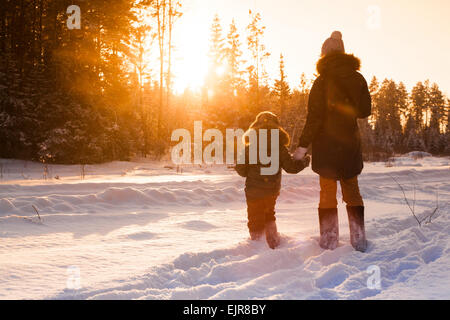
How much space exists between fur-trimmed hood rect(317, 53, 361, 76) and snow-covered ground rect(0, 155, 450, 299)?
1.90 metres

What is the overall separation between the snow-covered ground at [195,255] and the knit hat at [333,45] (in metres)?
2.15

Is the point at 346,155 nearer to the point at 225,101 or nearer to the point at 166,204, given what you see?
the point at 166,204

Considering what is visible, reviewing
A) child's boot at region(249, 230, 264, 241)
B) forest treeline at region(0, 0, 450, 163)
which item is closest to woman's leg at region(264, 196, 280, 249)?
child's boot at region(249, 230, 264, 241)

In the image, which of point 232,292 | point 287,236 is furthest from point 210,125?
point 232,292

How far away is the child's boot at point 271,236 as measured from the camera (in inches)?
146

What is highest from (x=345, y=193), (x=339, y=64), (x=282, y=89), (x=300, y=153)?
(x=282, y=89)

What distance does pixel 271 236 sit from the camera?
3.75 meters

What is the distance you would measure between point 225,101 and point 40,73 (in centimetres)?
1097

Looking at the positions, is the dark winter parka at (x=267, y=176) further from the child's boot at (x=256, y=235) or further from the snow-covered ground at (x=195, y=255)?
the snow-covered ground at (x=195, y=255)

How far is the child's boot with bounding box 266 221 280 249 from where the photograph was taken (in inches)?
146

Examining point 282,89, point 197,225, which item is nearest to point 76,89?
point 197,225

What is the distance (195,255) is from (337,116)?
6.84 ft

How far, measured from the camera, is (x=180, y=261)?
10.4 ft

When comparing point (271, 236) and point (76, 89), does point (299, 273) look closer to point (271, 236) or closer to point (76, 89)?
point (271, 236)
